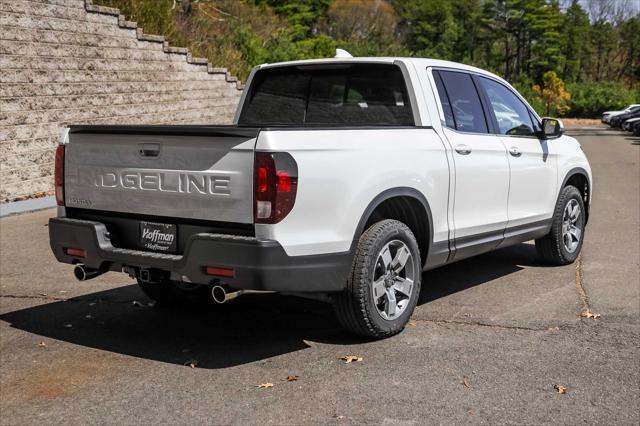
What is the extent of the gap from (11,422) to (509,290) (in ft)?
14.4

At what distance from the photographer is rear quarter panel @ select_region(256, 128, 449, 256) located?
489 cm

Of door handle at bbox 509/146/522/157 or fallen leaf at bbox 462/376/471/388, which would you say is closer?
fallen leaf at bbox 462/376/471/388

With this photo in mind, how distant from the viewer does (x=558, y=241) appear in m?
8.09

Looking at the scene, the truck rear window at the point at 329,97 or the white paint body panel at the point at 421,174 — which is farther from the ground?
the truck rear window at the point at 329,97

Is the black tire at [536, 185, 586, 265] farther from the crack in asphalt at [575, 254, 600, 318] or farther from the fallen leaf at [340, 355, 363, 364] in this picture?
the fallen leaf at [340, 355, 363, 364]

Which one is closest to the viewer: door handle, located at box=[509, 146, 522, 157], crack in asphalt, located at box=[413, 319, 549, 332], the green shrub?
crack in asphalt, located at box=[413, 319, 549, 332]

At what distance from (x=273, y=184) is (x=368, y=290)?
1078 millimetres

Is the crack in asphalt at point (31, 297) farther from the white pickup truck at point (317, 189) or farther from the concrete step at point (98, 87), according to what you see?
the concrete step at point (98, 87)

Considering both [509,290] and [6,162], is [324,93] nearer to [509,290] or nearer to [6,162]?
[509,290]

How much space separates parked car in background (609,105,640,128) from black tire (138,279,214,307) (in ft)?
160

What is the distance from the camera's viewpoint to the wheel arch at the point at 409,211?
18.4ft

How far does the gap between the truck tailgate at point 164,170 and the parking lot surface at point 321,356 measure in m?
0.97

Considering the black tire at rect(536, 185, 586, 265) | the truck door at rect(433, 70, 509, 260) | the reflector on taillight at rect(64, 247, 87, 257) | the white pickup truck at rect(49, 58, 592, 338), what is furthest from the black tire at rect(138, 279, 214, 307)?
the black tire at rect(536, 185, 586, 265)

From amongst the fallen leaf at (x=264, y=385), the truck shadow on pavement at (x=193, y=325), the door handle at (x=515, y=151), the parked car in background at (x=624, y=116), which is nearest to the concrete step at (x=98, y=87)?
the truck shadow on pavement at (x=193, y=325)
